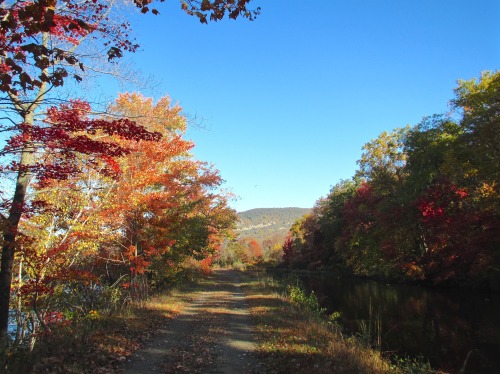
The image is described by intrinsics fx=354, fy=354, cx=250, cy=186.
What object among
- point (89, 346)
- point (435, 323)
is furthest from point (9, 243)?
point (435, 323)

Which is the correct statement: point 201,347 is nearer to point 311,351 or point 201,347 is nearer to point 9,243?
point 311,351

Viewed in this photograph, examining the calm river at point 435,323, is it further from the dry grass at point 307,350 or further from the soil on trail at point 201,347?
the soil on trail at point 201,347

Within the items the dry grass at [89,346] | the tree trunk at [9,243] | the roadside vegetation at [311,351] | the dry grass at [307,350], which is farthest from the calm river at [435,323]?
the tree trunk at [9,243]

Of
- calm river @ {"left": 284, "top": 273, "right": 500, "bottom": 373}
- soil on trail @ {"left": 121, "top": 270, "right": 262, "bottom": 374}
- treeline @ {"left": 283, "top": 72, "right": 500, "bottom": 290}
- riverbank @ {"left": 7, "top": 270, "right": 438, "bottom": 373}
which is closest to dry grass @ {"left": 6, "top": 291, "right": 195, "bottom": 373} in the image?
riverbank @ {"left": 7, "top": 270, "right": 438, "bottom": 373}

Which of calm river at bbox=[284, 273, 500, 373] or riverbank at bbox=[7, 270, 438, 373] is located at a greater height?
riverbank at bbox=[7, 270, 438, 373]

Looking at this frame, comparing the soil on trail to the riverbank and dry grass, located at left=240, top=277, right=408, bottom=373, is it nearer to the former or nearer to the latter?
the riverbank

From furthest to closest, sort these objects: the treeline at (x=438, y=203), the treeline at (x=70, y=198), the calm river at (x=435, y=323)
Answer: the treeline at (x=438, y=203), the calm river at (x=435, y=323), the treeline at (x=70, y=198)

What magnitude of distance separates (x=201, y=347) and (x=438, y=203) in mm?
23534

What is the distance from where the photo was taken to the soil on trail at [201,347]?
6.86m

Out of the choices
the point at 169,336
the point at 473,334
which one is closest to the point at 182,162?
the point at 169,336

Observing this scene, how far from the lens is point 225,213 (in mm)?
33875

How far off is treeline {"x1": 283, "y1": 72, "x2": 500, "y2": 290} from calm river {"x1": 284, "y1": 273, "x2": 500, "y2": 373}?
3.32 meters

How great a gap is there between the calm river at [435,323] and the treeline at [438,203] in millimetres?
3321

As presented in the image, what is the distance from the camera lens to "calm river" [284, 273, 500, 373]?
10.0 meters
